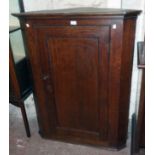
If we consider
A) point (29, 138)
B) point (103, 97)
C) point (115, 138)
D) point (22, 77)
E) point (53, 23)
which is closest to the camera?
point (53, 23)

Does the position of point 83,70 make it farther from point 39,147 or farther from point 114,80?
point 39,147

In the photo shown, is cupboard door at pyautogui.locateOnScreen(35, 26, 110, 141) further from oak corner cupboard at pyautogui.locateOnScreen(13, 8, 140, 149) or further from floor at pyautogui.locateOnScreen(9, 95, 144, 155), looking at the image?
floor at pyautogui.locateOnScreen(9, 95, 144, 155)

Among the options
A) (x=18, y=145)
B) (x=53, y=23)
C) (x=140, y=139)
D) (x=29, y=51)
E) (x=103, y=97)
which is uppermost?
(x=53, y=23)

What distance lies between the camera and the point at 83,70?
1.54 meters

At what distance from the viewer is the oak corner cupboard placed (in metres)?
1.36

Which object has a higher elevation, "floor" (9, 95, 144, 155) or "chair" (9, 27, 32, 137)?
"chair" (9, 27, 32, 137)

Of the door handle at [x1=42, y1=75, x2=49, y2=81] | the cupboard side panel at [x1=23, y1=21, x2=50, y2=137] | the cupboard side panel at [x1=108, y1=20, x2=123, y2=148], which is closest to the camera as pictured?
the cupboard side panel at [x1=108, y1=20, x2=123, y2=148]

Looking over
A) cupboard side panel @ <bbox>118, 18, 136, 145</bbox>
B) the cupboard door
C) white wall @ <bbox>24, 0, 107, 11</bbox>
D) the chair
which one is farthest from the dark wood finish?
the chair

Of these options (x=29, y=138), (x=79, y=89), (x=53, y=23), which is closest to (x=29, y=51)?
(x=53, y=23)

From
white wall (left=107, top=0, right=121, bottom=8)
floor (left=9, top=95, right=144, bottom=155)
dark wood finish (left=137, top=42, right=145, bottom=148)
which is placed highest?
white wall (left=107, top=0, right=121, bottom=8)

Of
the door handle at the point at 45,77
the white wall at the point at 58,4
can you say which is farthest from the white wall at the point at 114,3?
the door handle at the point at 45,77

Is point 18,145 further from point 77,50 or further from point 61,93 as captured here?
point 77,50

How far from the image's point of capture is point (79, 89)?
1625 mm

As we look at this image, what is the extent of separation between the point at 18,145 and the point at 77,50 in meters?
1.12
